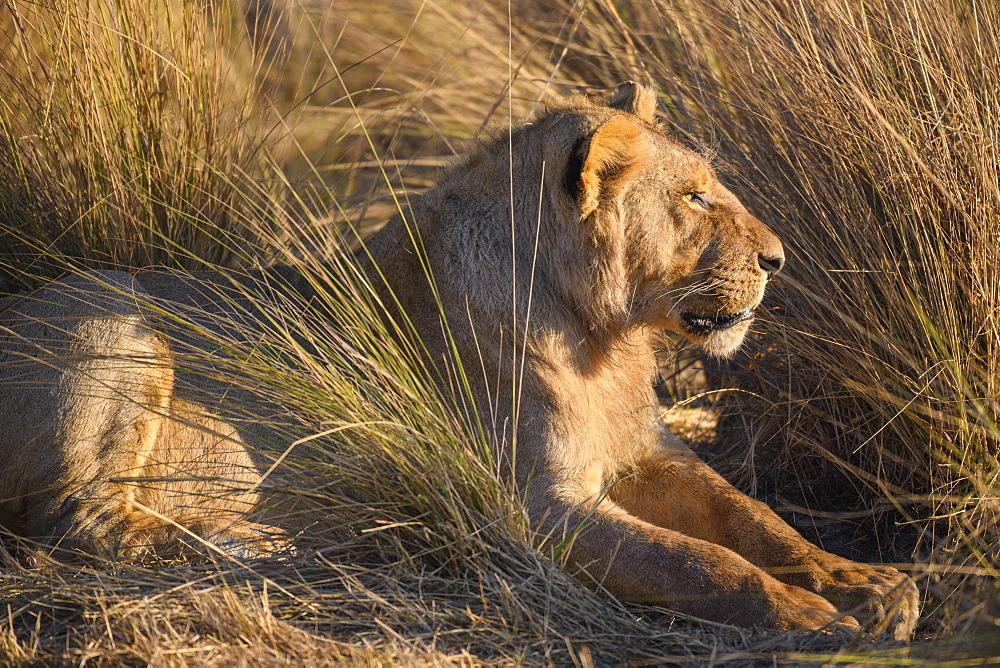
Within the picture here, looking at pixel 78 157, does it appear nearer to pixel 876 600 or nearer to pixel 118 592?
pixel 118 592

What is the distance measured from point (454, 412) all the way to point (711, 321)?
978 mm

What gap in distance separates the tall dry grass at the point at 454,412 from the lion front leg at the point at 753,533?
6.3 inches

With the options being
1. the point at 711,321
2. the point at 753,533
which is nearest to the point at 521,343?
the point at 711,321

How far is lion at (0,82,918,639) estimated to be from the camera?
343 centimetres

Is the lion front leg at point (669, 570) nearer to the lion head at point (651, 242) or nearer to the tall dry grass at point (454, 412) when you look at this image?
the tall dry grass at point (454, 412)

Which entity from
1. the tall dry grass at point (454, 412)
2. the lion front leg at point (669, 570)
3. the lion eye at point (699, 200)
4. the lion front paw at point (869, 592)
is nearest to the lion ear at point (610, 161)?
the lion eye at point (699, 200)

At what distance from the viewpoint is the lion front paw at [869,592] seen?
9.43 ft

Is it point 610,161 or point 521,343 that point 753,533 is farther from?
point 610,161

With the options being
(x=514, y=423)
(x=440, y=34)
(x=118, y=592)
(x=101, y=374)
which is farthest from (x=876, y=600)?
(x=440, y=34)

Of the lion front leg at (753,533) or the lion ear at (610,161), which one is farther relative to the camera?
the lion ear at (610,161)

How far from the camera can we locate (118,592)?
2.98m

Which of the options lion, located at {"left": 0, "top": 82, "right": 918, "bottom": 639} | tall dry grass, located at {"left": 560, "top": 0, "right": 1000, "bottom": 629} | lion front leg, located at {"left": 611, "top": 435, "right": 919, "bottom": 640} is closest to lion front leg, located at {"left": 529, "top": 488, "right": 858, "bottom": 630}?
lion, located at {"left": 0, "top": 82, "right": 918, "bottom": 639}

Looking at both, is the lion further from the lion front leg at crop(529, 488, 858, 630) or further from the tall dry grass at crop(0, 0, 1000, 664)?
the tall dry grass at crop(0, 0, 1000, 664)

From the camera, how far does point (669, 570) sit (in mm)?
3105
